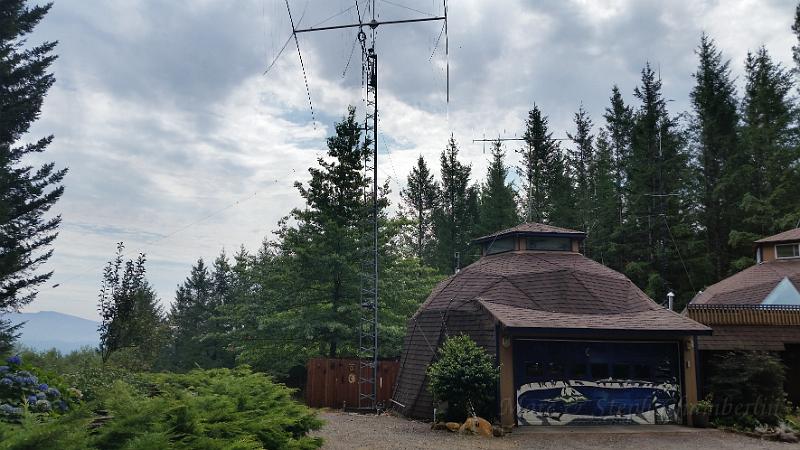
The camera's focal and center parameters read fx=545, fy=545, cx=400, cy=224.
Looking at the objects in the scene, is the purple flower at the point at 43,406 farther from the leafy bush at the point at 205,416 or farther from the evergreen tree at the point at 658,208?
the evergreen tree at the point at 658,208

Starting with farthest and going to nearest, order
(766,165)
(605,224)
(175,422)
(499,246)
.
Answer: (605,224)
(766,165)
(499,246)
(175,422)

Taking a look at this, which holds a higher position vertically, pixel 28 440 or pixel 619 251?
pixel 619 251

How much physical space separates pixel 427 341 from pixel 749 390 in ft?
28.5

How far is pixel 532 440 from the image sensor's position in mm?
12336

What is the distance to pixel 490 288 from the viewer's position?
52.7 ft

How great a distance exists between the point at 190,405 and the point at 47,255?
26.5m

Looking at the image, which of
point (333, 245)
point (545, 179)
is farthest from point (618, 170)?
point (333, 245)

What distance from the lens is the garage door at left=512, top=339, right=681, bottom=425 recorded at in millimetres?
14086

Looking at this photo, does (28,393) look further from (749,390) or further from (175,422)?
(749,390)

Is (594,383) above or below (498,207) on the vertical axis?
below

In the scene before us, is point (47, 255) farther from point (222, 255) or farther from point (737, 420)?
point (737, 420)

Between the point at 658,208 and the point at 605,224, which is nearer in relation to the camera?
the point at 658,208

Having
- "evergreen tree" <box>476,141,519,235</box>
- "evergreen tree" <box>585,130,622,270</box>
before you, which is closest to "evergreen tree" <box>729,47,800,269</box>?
"evergreen tree" <box>585,130,622,270</box>

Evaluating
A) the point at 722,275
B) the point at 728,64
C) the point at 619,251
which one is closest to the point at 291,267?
the point at 619,251
